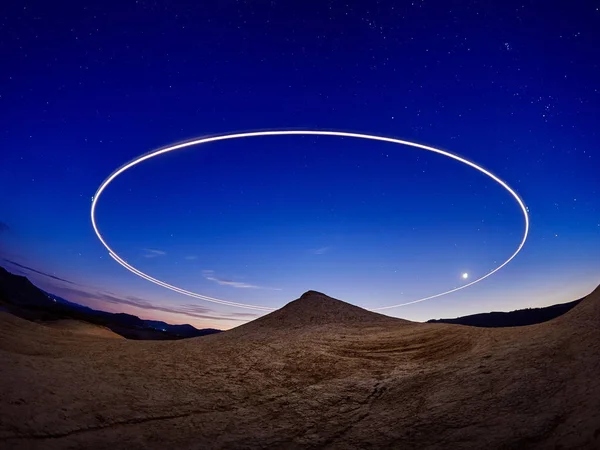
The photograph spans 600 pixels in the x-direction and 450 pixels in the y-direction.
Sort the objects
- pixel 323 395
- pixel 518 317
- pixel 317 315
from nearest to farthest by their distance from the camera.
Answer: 1. pixel 323 395
2. pixel 317 315
3. pixel 518 317

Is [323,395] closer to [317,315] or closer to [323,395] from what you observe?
[323,395]

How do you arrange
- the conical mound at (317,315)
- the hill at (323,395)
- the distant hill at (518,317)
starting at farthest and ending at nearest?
the distant hill at (518,317)
the conical mound at (317,315)
the hill at (323,395)

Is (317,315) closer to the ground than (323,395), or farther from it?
farther from it

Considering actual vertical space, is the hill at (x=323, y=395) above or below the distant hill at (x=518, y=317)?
below

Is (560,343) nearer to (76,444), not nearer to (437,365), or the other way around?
(437,365)

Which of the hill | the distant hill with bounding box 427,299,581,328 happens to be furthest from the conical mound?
the distant hill with bounding box 427,299,581,328

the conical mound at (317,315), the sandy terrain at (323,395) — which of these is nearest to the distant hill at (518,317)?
the conical mound at (317,315)

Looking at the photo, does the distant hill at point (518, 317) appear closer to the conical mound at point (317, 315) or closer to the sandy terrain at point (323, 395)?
the conical mound at point (317, 315)

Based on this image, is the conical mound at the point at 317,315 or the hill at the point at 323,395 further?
the conical mound at the point at 317,315

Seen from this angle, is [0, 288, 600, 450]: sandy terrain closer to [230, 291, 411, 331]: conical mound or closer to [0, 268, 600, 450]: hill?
[0, 268, 600, 450]: hill

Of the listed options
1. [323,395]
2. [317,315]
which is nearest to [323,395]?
[323,395]
